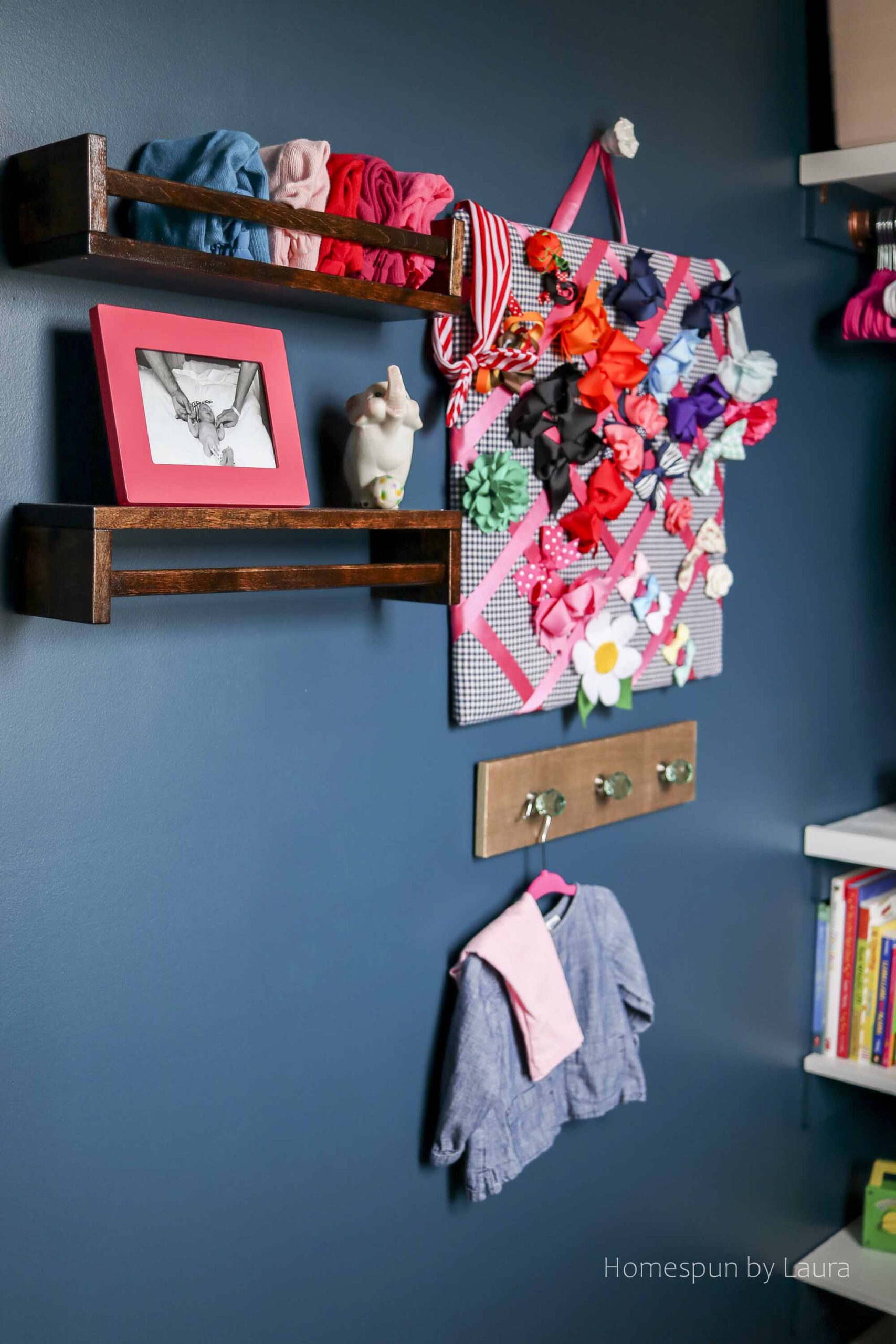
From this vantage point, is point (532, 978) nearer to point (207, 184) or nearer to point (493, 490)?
point (493, 490)

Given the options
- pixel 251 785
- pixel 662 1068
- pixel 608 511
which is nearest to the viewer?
A: pixel 251 785

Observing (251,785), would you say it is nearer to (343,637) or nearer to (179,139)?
(343,637)

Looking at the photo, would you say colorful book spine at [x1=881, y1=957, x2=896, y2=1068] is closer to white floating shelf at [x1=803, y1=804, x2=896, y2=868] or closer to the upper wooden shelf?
white floating shelf at [x1=803, y1=804, x2=896, y2=868]

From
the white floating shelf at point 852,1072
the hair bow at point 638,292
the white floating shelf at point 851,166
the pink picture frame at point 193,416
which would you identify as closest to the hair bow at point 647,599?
the hair bow at point 638,292

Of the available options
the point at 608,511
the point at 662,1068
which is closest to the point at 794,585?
the point at 608,511

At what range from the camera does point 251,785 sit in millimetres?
1255

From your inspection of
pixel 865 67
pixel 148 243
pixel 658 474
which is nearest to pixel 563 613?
pixel 658 474

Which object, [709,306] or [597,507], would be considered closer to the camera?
[597,507]

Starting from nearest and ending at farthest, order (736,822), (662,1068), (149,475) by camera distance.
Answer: (149,475) → (662,1068) → (736,822)

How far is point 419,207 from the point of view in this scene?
124cm

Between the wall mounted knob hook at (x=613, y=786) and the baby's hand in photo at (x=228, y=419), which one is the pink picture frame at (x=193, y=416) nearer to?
the baby's hand in photo at (x=228, y=419)

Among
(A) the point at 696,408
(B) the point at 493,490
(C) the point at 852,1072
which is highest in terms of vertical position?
(A) the point at 696,408

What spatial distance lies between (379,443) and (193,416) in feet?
0.67

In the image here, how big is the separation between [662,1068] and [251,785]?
945mm
